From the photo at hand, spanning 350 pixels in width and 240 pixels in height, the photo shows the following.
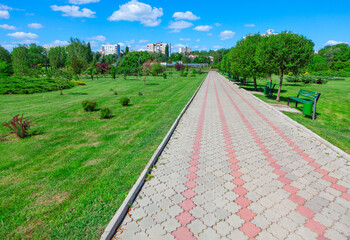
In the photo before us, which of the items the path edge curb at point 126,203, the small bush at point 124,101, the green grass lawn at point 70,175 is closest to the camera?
the path edge curb at point 126,203

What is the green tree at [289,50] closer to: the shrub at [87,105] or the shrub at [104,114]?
the shrub at [104,114]

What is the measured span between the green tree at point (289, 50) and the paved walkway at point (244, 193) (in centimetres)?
750

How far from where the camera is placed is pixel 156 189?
3.94m

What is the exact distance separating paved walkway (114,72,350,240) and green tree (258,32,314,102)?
24.6 ft

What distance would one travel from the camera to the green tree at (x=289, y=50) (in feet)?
37.7

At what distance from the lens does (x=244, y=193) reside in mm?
3754

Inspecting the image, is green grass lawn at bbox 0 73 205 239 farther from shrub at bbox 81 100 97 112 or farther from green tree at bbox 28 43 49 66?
green tree at bbox 28 43 49 66

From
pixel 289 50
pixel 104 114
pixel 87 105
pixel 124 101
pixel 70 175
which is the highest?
pixel 289 50

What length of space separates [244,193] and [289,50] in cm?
1157

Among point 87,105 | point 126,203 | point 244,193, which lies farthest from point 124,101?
point 244,193

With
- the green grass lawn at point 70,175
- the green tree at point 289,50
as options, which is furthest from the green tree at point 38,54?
the green tree at point 289,50

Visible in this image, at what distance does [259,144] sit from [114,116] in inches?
304

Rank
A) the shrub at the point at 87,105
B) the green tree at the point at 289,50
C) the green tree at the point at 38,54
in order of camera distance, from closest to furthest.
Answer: the shrub at the point at 87,105 → the green tree at the point at 289,50 → the green tree at the point at 38,54

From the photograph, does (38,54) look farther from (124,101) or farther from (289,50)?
(289,50)
